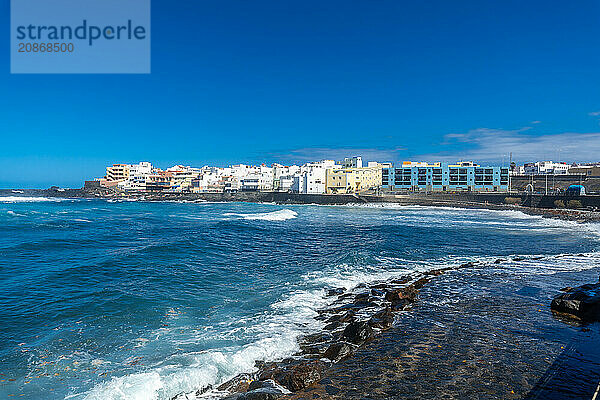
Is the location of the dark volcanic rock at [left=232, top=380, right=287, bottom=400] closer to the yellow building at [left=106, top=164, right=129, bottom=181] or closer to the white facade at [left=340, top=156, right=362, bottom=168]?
the white facade at [left=340, top=156, right=362, bottom=168]

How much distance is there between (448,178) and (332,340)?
9655 cm

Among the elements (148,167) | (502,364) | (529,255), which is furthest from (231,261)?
(148,167)

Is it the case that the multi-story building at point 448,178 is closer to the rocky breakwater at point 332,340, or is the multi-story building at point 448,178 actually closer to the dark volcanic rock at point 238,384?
the rocky breakwater at point 332,340

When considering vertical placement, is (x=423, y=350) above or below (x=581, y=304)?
below

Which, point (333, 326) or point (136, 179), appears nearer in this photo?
point (333, 326)

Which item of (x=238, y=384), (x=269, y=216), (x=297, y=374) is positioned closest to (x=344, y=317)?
(x=297, y=374)

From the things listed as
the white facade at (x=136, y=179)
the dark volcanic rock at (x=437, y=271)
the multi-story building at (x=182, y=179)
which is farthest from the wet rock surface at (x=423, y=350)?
the white facade at (x=136, y=179)

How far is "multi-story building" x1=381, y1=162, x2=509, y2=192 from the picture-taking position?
313 ft

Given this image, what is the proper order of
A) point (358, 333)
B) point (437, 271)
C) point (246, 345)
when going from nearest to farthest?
point (246, 345)
point (358, 333)
point (437, 271)

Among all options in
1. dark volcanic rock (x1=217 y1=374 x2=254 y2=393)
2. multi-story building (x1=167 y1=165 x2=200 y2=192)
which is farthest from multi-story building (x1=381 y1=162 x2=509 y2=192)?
dark volcanic rock (x1=217 y1=374 x2=254 y2=393)

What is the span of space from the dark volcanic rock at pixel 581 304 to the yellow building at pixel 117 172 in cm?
13623

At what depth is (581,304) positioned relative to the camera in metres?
11.0

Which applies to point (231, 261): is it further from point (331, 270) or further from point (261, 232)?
point (261, 232)

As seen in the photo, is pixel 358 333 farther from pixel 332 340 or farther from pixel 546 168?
pixel 546 168
